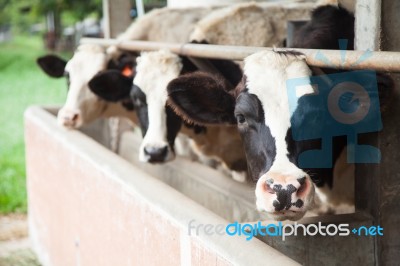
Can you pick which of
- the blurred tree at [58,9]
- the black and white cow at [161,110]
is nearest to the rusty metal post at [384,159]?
the black and white cow at [161,110]

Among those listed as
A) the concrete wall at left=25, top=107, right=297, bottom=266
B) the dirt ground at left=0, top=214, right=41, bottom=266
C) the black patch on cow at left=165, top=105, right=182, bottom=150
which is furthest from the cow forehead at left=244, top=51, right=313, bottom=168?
the dirt ground at left=0, top=214, right=41, bottom=266

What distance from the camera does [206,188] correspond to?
4188 mm

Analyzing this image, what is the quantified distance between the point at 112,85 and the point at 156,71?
0.52 metres

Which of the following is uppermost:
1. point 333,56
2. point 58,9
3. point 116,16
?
point 333,56

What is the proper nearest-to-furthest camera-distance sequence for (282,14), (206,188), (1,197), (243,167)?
(206,188), (243,167), (282,14), (1,197)

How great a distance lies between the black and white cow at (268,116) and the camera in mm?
2361

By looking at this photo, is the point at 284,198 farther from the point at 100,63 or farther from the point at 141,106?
the point at 100,63

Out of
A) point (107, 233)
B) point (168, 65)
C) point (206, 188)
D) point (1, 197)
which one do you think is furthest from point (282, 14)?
point (1, 197)

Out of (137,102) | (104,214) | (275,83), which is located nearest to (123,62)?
(137,102)

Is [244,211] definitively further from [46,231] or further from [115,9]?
[115,9]

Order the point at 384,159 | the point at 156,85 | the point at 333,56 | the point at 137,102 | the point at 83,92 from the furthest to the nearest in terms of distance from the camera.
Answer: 1. the point at 83,92
2. the point at 137,102
3. the point at 156,85
4. the point at 384,159
5. the point at 333,56

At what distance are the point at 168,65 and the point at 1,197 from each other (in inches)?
158

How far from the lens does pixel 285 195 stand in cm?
232

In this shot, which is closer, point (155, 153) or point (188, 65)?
point (155, 153)
